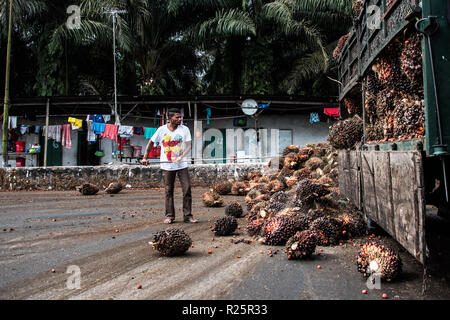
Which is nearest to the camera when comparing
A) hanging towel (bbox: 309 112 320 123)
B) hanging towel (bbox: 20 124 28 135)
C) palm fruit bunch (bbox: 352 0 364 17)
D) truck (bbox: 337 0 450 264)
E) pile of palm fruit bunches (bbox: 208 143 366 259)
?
truck (bbox: 337 0 450 264)

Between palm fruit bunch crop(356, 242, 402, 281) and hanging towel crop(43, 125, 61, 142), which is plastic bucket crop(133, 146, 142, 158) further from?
palm fruit bunch crop(356, 242, 402, 281)

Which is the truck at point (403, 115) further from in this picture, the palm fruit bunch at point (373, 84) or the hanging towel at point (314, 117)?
the hanging towel at point (314, 117)

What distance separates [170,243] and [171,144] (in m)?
2.59

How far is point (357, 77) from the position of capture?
17.1ft

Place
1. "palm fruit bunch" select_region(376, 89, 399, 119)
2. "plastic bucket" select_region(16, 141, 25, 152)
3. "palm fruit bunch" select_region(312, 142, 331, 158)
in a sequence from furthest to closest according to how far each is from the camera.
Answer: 1. "plastic bucket" select_region(16, 141, 25, 152)
2. "palm fruit bunch" select_region(312, 142, 331, 158)
3. "palm fruit bunch" select_region(376, 89, 399, 119)

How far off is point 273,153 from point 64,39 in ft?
43.8

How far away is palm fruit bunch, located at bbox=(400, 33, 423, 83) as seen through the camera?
118 inches

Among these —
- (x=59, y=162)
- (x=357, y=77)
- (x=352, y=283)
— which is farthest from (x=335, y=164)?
(x=59, y=162)

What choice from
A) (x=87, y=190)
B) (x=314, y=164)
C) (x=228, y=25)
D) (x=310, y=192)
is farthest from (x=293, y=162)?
(x=228, y=25)

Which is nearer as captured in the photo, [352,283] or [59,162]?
[352,283]

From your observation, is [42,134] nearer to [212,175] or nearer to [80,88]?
[80,88]

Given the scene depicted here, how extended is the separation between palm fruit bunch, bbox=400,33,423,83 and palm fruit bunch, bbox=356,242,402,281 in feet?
5.30

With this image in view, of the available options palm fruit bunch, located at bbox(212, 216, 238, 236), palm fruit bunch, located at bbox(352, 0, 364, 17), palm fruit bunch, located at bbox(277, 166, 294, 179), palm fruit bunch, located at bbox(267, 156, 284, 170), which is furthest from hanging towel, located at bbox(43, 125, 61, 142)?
palm fruit bunch, located at bbox(352, 0, 364, 17)
